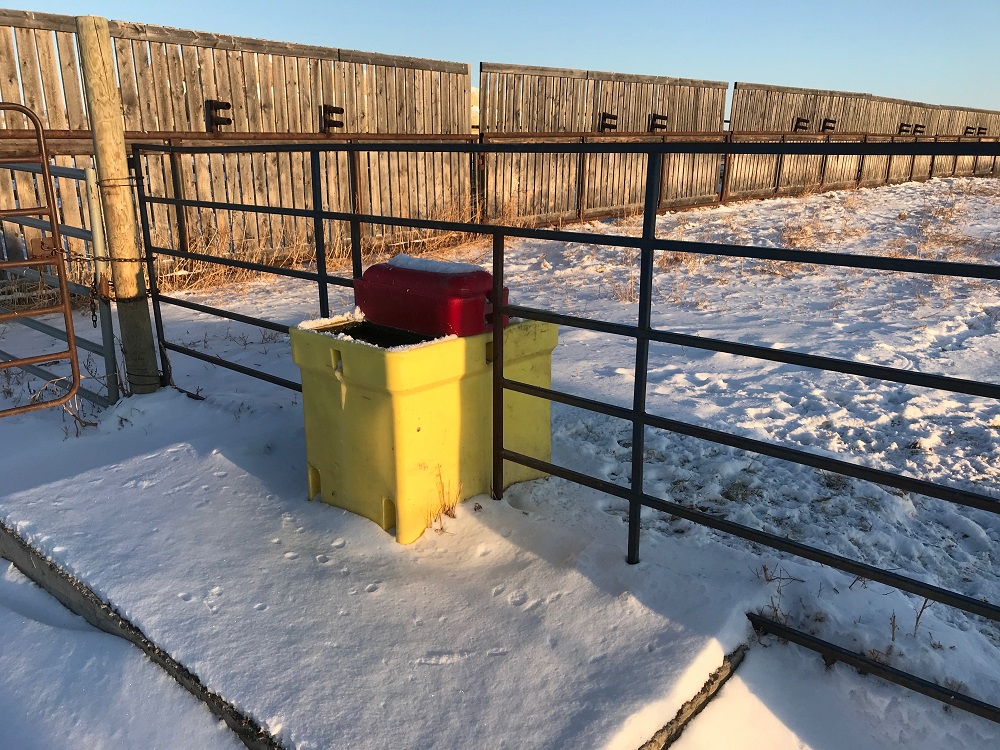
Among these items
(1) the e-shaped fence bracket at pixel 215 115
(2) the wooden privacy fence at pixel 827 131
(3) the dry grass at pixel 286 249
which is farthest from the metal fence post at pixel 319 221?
(2) the wooden privacy fence at pixel 827 131

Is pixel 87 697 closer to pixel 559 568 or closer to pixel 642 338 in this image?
pixel 559 568

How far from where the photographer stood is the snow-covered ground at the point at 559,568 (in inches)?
84.7

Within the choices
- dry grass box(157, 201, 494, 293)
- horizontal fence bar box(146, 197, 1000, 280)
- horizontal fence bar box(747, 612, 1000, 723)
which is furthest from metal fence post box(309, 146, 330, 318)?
dry grass box(157, 201, 494, 293)

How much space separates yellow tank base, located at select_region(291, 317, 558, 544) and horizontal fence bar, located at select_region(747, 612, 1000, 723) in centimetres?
124

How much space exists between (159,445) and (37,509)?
0.88 m

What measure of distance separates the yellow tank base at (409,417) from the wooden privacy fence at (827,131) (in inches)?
500

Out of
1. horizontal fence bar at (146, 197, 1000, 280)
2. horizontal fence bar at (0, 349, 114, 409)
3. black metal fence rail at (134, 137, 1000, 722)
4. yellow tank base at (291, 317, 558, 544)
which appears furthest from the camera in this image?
horizontal fence bar at (0, 349, 114, 409)

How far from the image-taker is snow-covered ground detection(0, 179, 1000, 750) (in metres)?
2.15

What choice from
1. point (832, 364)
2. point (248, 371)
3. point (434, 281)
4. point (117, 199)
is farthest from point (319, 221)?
point (832, 364)

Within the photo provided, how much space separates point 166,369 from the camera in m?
4.86

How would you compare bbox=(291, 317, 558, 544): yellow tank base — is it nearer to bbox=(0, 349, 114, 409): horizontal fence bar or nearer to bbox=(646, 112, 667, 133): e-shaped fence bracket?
bbox=(0, 349, 114, 409): horizontal fence bar

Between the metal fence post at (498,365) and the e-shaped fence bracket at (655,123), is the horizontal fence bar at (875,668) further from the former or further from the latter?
the e-shaped fence bracket at (655,123)

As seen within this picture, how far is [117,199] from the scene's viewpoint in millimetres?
4340

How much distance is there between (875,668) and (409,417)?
1.74 m
